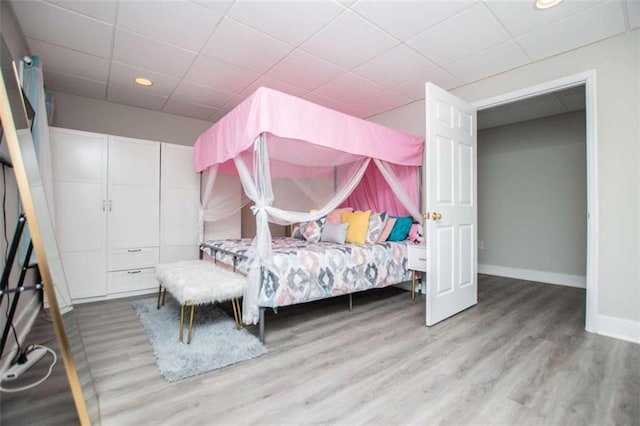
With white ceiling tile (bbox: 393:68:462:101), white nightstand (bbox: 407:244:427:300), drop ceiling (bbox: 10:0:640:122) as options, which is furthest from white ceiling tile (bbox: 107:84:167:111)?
white nightstand (bbox: 407:244:427:300)

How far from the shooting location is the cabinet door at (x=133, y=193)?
3497 millimetres

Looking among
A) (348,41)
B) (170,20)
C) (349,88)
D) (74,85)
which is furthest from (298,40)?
(74,85)

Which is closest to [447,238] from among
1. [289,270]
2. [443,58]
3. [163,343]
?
[289,270]

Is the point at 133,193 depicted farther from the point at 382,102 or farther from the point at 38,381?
the point at 382,102

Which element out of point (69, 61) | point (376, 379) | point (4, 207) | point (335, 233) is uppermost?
point (69, 61)

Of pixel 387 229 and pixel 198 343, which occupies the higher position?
pixel 387 229

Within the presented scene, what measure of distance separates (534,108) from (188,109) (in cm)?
491

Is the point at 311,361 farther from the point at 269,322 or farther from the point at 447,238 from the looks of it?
the point at 447,238

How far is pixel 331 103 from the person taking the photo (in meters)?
3.93

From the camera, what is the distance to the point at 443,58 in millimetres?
2811

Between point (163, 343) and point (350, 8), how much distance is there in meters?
2.88

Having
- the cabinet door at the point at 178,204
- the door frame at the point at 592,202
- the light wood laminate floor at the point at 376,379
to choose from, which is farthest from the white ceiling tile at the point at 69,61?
the door frame at the point at 592,202

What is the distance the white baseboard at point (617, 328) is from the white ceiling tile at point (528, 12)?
2432mm

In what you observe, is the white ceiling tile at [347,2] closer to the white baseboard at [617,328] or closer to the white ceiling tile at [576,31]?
the white ceiling tile at [576,31]
